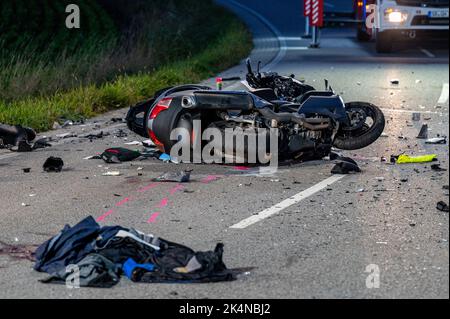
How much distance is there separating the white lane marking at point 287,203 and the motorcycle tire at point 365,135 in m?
1.18

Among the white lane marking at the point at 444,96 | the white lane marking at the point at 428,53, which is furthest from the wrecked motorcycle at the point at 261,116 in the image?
the white lane marking at the point at 428,53

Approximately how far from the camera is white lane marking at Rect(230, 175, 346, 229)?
9.41 meters

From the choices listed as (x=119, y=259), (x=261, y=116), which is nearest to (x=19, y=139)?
(x=261, y=116)

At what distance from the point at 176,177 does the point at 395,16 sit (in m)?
15.9

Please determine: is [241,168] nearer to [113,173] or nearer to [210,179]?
[210,179]

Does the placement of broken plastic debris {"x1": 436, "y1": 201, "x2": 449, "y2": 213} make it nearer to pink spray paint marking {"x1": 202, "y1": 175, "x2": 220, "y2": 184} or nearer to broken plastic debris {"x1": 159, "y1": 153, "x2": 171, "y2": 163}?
pink spray paint marking {"x1": 202, "y1": 175, "x2": 220, "y2": 184}

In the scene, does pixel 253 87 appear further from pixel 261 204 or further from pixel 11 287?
pixel 11 287

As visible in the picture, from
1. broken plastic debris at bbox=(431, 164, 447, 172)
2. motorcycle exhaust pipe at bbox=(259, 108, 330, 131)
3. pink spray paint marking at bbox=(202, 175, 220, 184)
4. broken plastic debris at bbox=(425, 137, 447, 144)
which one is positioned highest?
motorcycle exhaust pipe at bbox=(259, 108, 330, 131)

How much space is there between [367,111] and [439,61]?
44.5 feet

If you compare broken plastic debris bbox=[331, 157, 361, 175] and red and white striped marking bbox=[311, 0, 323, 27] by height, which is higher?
broken plastic debris bbox=[331, 157, 361, 175]

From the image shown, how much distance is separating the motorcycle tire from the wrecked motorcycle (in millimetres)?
57

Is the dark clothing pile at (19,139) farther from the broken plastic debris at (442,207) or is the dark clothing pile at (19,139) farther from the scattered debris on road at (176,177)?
the broken plastic debris at (442,207)

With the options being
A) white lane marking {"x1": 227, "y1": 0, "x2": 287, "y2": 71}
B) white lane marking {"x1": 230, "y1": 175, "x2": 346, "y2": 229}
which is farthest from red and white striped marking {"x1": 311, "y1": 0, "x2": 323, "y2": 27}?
white lane marking {"x1": 230, "y1": 175, "x2": 346, "y2": 229}

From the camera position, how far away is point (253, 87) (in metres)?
12.6
